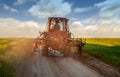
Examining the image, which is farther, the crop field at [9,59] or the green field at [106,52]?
the green field at [106,52]

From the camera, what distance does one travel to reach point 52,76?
34.9ft

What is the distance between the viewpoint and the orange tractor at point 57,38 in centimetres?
2078

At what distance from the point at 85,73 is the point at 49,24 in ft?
36.6

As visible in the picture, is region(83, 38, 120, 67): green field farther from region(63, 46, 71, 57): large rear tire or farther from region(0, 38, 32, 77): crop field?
region(0, 38, 32, 77): crop field

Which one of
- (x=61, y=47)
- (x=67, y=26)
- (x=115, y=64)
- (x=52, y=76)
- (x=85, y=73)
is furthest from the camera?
(x=67, y=26)

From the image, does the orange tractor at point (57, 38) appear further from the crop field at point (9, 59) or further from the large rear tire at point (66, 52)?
the crop field at point (9, 59)

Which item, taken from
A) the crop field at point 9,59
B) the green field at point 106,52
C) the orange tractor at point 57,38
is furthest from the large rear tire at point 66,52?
the crop field at point 9,59

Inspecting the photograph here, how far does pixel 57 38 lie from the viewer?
21016 mm

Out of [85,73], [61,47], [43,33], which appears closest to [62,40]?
[61,47]

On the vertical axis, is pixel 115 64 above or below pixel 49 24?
below

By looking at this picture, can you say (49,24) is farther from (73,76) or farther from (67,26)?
(73,76)

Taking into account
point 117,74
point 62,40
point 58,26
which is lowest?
point 117,74

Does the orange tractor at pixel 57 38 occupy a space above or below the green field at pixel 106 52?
above

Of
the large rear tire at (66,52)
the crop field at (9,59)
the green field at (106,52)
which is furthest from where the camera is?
the large rear tire at (66,52)
